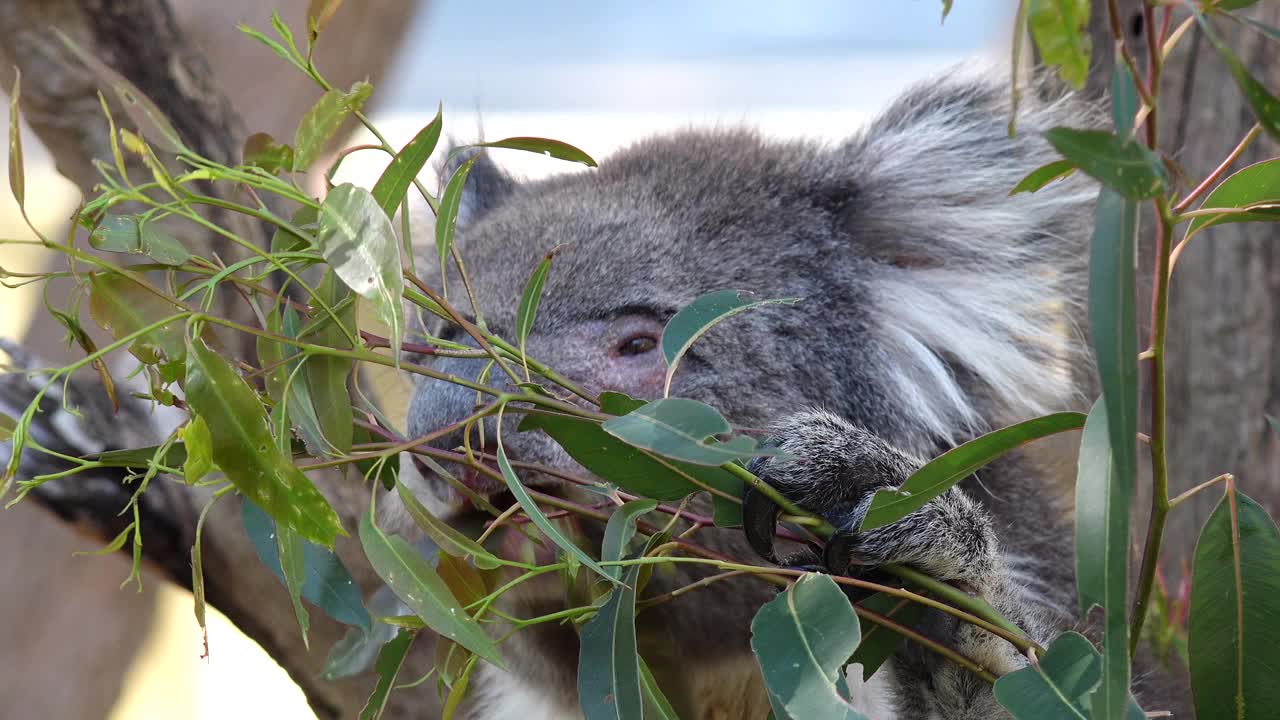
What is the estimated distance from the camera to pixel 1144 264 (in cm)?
229

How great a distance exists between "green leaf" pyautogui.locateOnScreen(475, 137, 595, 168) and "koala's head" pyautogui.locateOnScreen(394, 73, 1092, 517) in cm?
46

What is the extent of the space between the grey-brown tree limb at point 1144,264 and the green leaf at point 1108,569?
158cm

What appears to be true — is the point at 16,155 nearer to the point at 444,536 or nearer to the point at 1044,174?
the point at 444,536

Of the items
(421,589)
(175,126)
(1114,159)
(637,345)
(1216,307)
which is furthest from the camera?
(1216,307)

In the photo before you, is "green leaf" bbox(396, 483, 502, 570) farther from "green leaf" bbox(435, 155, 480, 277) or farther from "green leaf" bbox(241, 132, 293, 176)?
"green leaf" bbox(241, 132, 293, 176)

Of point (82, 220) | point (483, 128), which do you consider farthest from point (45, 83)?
point (82, 220)

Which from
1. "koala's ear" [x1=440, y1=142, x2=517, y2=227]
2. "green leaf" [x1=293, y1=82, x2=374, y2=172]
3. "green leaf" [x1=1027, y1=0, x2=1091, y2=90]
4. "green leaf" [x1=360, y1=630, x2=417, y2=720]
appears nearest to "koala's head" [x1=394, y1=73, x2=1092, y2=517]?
"koala's ear" [x1=440, y1=142, x2=517, y2=227]

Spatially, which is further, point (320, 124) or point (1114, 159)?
point (320, 124)

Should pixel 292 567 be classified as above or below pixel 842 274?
below

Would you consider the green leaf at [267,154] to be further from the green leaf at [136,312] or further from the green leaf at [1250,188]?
the green leaf at [1250,188]

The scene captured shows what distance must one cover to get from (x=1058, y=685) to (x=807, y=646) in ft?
0.65

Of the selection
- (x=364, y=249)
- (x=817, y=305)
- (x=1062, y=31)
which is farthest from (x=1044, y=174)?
(x=817, y=305)

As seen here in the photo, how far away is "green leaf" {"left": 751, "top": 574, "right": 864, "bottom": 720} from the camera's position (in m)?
0.87

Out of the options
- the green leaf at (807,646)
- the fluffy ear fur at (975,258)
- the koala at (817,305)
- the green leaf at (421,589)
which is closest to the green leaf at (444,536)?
the green leaf at (421,589)
